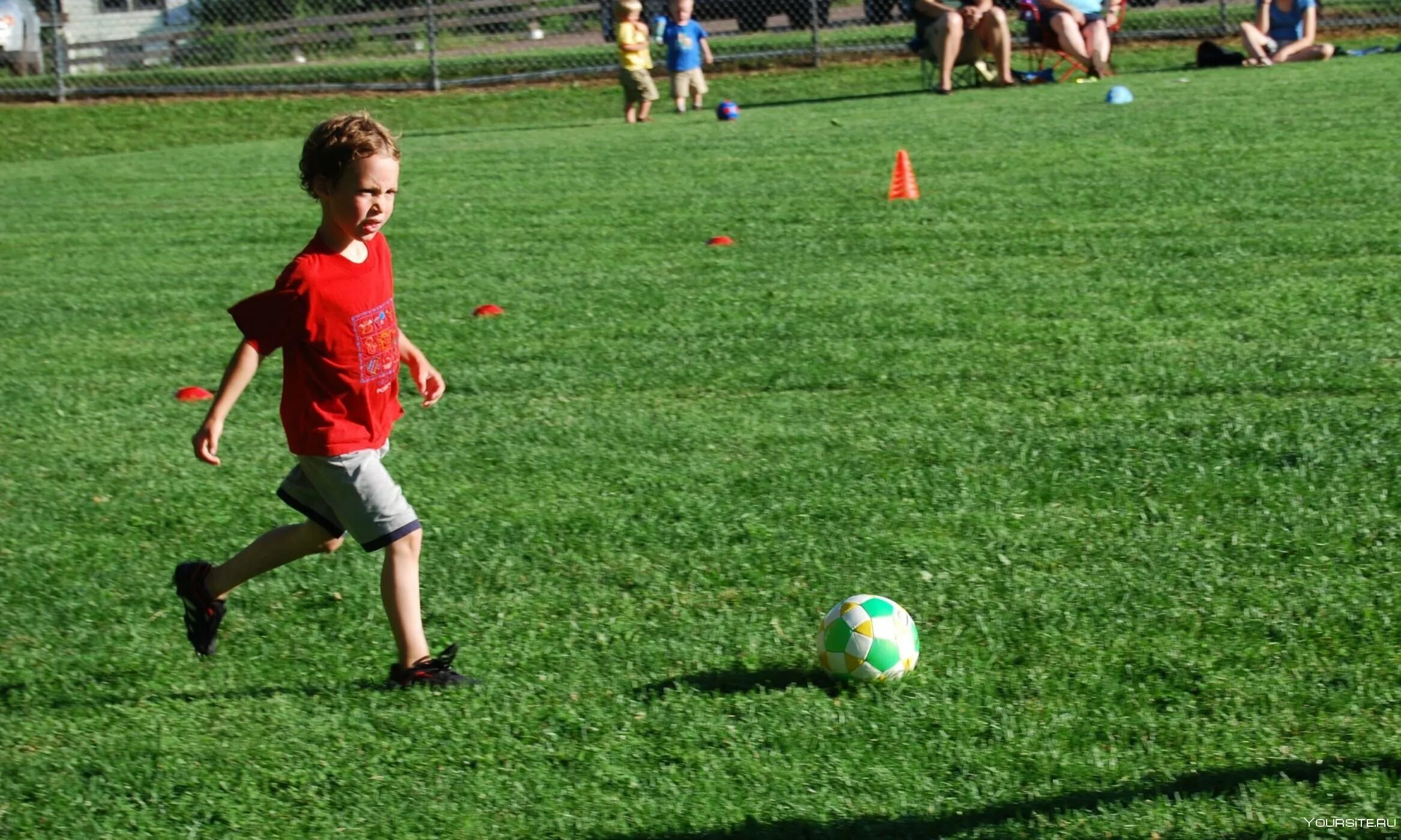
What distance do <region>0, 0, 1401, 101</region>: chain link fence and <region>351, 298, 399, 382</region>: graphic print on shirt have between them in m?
18.6

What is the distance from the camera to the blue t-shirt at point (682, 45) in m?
19.1

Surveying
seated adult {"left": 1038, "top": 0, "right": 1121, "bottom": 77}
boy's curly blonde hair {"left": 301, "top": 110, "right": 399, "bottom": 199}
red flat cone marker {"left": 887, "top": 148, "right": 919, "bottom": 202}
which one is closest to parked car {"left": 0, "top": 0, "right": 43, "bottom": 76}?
seated adult {"left": 1038, "top": 0, "right": 1121, "bottom": 77}

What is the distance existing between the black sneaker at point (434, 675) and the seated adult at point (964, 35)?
1556 cm

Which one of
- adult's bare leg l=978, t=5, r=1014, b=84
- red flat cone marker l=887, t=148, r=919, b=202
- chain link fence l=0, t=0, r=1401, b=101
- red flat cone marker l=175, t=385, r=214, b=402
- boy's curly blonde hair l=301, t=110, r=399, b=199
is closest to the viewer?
boy's curly blonde hair l=301, t=110, r=399, b=199

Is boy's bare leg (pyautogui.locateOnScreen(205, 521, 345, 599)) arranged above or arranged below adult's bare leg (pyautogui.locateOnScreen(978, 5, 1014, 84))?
below

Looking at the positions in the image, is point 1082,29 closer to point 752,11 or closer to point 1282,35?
point 1282,35

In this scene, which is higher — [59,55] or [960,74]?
[59,55]

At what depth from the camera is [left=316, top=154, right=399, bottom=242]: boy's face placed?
376cm

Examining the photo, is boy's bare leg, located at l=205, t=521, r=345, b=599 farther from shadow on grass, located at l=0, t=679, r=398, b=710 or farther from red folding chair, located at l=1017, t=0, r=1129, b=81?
red folding chair, located at l=1017, t=0, r=1129, b=81

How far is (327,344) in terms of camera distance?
12.5 ft

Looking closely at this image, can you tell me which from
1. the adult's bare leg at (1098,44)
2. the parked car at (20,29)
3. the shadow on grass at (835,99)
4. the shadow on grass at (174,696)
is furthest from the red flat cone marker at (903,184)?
the parked car at (20,29)

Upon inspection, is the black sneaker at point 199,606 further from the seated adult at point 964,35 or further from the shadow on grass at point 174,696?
the seated adult at point 964,35

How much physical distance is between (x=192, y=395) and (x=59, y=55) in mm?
16970

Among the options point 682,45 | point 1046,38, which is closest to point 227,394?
point 682,45
